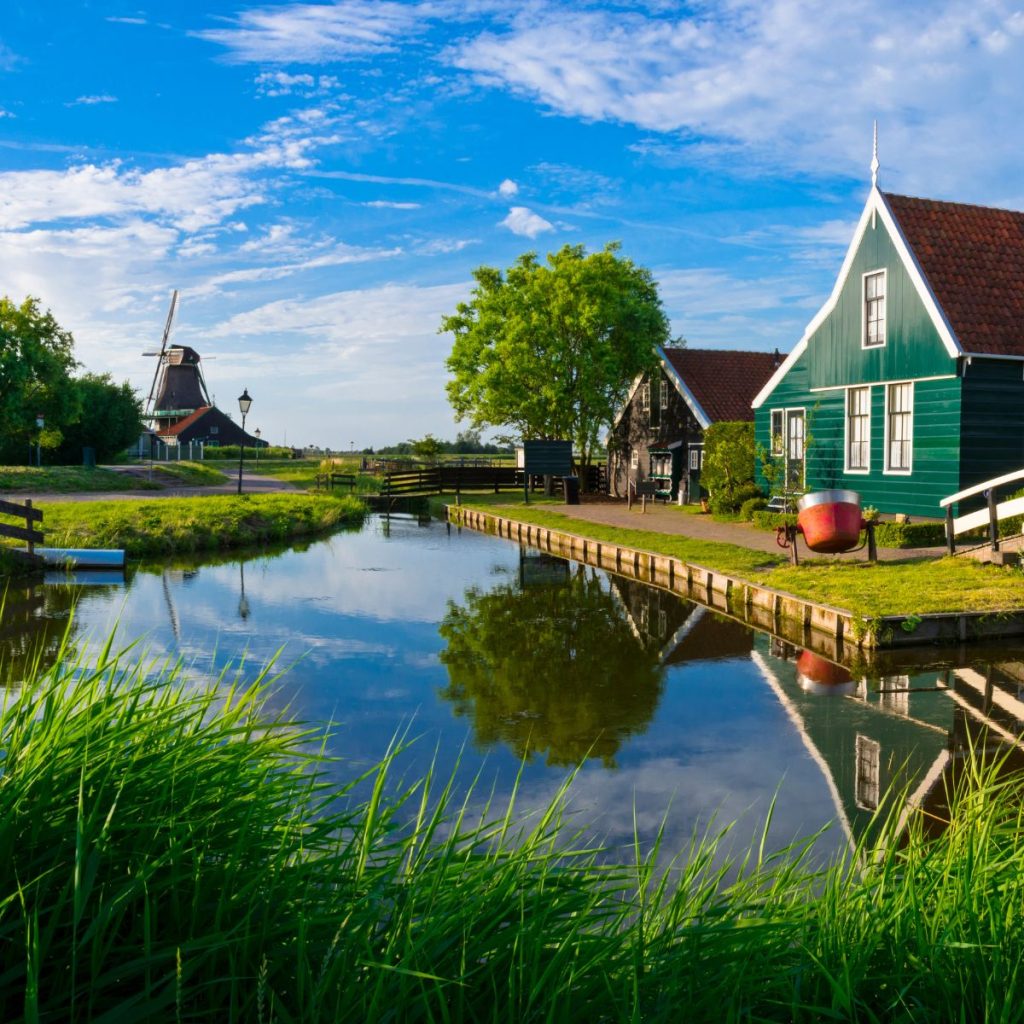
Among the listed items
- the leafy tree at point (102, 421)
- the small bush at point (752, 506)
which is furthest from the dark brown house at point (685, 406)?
the leafy tree at point (102, 421)

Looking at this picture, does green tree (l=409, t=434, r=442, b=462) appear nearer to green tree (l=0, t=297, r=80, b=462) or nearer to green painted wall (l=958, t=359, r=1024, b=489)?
green tree (l=0, t=297, r=80, b=462)

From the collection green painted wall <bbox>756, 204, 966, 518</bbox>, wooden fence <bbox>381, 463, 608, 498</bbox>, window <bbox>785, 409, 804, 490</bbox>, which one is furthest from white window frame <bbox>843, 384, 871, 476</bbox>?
wooden fence <bbox>381, 463, 608, 498</bbox>

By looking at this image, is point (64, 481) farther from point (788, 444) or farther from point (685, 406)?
point (788, 444)

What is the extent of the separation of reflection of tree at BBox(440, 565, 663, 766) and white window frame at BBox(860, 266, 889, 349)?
29.7 ft

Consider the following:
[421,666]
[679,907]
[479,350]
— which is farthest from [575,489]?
[679,907]

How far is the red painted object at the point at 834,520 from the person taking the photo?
1504 centimetres

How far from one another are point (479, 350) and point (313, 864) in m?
40.4

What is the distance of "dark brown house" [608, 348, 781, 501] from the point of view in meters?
34.2

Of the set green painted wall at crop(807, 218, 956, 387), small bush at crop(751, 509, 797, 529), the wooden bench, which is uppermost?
green painted wall at crop(807, 218, 956, 387)

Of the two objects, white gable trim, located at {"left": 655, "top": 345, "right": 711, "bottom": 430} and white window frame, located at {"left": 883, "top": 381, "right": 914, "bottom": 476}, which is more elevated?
white gable trim, located at {"left": 655, "top": 345, "right": 711, "bottom": 430}

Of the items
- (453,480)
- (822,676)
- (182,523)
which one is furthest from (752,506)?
(453,480)

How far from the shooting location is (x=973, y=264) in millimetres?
19625

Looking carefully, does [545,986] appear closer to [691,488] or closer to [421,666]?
[421,666]

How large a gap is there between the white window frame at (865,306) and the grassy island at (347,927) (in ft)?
60.7
